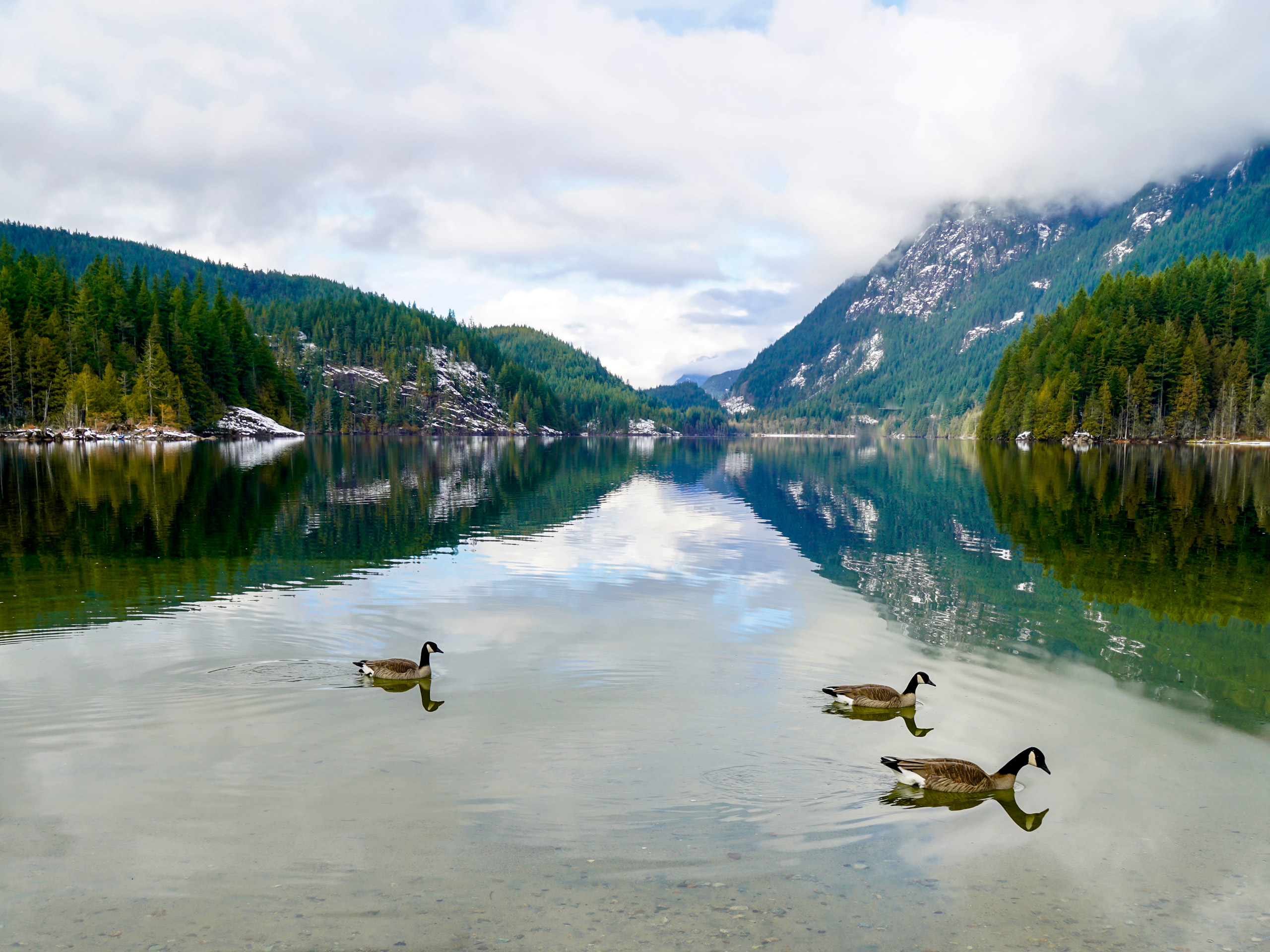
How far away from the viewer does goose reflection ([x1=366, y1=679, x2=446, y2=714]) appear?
14.5 metres

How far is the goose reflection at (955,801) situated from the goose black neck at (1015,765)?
250mm

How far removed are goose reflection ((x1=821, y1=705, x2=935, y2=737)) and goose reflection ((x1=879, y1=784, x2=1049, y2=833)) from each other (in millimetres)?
2575

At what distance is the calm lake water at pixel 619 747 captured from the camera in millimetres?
7750

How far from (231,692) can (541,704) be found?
5895 mm

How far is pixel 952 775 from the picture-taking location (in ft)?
35.3

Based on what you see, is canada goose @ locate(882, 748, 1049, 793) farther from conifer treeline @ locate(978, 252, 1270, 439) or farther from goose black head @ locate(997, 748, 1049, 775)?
conifer treeline @ locate(978, 252, 1270, 439)

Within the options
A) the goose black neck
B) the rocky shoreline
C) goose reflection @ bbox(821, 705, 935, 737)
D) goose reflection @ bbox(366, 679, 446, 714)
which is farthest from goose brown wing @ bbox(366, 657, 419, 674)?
the rocky shoreline

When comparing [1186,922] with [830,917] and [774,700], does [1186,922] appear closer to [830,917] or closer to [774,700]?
[830,917]

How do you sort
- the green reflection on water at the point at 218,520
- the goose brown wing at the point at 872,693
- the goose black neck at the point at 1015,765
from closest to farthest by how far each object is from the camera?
the goose black neck at the point at 1015,765
the goose brown wing at the point at 872,693
the green reflection on water at the point at 218,520

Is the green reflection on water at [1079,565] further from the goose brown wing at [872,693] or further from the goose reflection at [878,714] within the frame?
the goose brown wing at [872,693]

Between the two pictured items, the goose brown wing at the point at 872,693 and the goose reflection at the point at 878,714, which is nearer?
the goose reflection at the point at 878,714

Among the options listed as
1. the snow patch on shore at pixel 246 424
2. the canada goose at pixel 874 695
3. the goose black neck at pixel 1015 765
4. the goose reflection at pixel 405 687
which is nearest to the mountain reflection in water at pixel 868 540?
the canada goose at pixel 874 695

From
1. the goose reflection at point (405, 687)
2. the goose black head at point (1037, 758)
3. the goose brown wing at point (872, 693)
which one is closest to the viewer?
the goose black head at point (1037, 758)

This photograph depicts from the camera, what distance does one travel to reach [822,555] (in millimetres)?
31375
